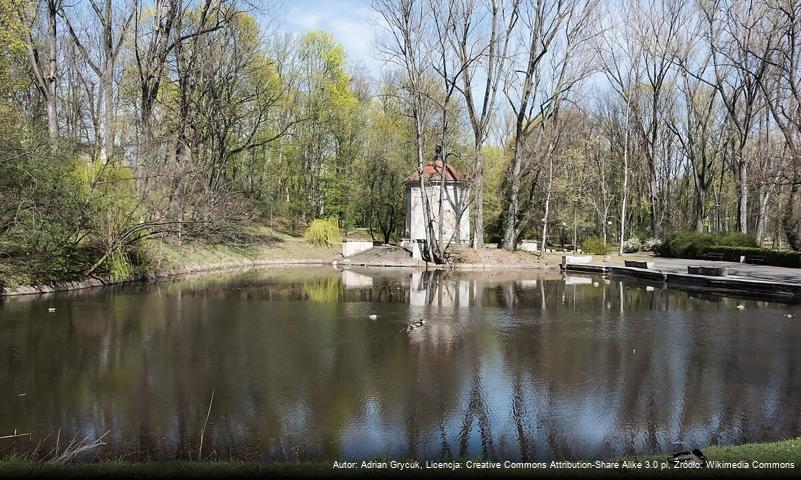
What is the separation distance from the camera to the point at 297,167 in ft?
149

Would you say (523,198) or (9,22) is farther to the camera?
(523,198)

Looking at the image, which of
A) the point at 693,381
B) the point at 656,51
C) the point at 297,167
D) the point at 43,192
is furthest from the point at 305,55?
→ the point at 693,381

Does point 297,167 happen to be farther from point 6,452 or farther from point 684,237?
point 6,452

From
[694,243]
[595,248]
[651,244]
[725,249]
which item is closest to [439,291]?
[725,249]

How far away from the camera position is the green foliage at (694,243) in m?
31.3

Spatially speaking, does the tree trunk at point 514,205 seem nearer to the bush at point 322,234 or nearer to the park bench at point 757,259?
the bush at point 322,234

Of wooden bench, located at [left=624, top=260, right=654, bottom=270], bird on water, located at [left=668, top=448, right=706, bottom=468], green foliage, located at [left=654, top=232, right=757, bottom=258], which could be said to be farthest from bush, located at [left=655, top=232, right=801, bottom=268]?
bird on water, located at [left=668, top=448, right=706, bottom=468]

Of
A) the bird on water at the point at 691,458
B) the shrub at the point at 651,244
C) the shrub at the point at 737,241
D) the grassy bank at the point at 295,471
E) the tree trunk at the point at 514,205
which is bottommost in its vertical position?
the bird on water at the point at 691,458

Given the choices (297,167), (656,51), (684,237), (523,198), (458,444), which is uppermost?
(656,51)

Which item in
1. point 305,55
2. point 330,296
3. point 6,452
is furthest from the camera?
point 305,55

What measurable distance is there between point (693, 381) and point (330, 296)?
12087mm

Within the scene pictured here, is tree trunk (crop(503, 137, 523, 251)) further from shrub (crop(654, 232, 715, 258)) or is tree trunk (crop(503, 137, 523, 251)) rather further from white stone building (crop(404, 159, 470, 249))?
shrub (crop(654, 232, 715, 258))

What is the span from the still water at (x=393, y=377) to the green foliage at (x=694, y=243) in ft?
53.5

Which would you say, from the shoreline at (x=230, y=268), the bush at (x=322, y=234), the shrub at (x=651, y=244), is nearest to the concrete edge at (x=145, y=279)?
the shoreline at (x=230, y=268)
